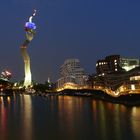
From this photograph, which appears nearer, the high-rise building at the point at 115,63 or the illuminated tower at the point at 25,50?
the high-rise building at the point at 115,63

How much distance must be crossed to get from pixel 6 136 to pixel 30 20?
405 ft

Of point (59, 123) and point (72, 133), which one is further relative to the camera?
point (59, 123)

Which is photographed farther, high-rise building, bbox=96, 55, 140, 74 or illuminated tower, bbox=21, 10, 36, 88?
illuminated tower, bbox=21, 10, 36, 88

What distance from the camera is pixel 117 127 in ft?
90.6

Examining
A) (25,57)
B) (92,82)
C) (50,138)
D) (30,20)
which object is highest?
(30,20)

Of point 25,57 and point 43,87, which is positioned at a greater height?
point 25,57

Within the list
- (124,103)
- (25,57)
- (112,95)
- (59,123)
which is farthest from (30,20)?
(59,123)

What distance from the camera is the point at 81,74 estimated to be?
488 ft

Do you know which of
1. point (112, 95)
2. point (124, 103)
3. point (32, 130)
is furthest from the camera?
point (112, 95)

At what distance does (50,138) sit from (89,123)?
7.40m

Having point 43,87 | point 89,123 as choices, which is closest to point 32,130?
point 89,123

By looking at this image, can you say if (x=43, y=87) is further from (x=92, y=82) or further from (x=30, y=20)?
(x=92, y=82)

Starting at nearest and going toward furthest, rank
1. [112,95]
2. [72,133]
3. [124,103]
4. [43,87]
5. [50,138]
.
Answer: [50,138] < [72,133] < [124,103] < [112,95] < [43,87]

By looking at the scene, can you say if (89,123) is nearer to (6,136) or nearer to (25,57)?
(6,136)
